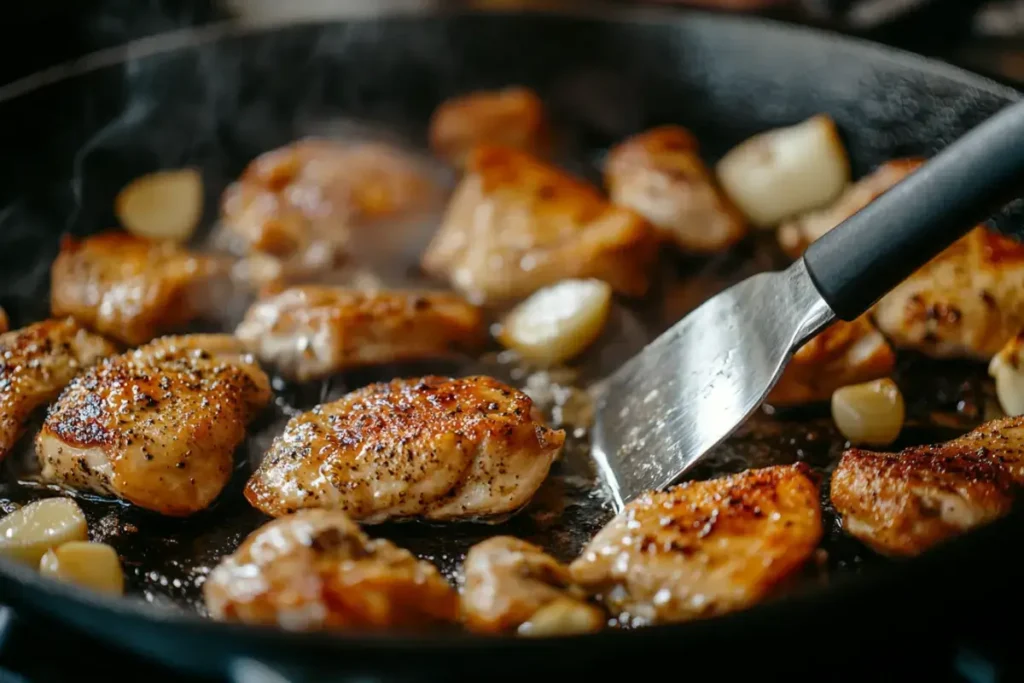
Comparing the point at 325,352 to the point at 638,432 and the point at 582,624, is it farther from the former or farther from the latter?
the point at 582,624

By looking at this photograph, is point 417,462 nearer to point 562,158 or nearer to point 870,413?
point 870,413

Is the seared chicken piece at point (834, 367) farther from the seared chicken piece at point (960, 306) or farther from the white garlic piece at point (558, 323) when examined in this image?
the white garlic piece at point (558, 323)

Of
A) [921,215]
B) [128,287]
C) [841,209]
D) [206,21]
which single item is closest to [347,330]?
[128,287]

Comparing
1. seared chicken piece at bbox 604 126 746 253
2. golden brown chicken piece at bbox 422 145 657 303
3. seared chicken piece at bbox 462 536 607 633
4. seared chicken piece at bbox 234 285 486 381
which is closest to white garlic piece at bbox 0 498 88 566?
seared chicken piece at bbox 234 285 486 381

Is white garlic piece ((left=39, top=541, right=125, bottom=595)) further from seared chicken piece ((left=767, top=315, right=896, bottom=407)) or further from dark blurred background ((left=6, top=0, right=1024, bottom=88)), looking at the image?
dark blurred background ((left=6, top=0, right=1024, bottom=88))

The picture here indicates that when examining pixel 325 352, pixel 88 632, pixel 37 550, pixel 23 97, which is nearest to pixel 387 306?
pixel 325 352
